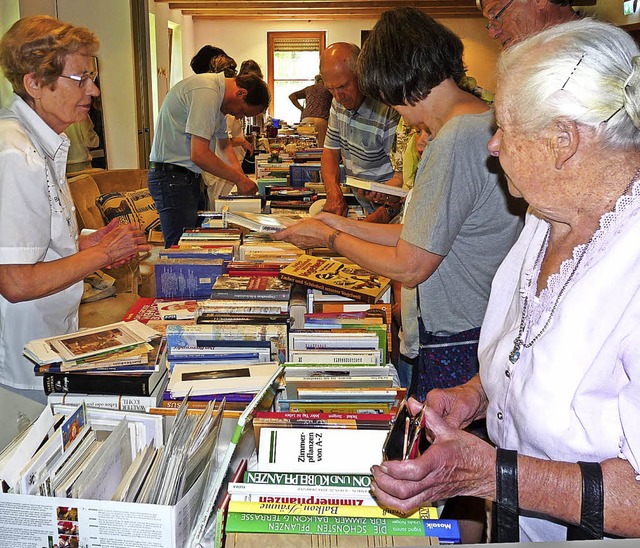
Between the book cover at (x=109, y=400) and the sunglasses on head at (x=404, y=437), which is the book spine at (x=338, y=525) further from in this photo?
the book cover at (x=109, y=400)

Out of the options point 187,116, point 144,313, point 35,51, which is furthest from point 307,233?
point 187,116

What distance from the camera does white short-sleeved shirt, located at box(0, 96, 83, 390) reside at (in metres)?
2.05

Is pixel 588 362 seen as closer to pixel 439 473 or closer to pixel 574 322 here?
pixel 574 322

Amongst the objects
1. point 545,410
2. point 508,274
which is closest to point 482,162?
point 508,274

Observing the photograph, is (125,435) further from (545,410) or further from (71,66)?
(71,66)

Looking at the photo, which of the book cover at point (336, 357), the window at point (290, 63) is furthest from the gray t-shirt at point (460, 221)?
the window at point (290, 63)

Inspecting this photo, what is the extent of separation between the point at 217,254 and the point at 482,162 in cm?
118

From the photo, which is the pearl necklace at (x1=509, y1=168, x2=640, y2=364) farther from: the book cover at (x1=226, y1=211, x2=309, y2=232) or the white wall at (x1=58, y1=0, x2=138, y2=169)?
the white wall at (x1=58, y1=0, x2=138, y2=169)

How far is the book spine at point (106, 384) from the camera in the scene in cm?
183

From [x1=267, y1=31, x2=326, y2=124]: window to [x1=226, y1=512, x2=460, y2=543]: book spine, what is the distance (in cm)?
1644

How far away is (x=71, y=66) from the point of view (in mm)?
2289

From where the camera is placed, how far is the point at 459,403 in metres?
1.56

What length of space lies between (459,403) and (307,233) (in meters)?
1.14

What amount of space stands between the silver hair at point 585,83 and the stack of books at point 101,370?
3.77 ft
